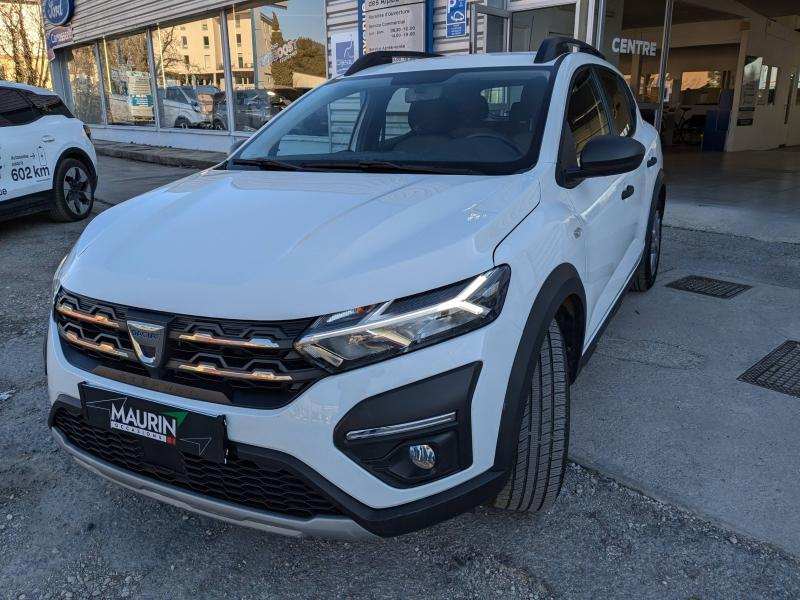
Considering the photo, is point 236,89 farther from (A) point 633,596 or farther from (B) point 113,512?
(A) point 633,596

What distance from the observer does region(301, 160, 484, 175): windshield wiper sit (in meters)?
2.44

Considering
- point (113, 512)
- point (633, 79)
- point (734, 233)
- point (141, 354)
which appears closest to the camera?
point (141, 354)

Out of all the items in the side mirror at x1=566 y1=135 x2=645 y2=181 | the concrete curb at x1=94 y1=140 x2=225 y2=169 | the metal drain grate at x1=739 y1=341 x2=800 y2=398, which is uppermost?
the side mirror at x1=566 y1=135 x2=645 y2=181

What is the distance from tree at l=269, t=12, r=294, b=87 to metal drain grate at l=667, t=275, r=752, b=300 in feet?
31.9

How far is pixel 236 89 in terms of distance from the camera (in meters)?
14.0

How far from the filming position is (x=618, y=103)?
374 cm

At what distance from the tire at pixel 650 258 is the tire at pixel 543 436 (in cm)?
242

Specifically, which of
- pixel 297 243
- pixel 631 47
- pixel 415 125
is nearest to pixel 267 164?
pixel 415 125

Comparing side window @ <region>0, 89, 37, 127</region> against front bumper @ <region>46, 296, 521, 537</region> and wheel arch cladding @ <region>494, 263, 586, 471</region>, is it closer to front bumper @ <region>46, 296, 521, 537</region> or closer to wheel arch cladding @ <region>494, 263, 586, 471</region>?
front bumper @ <region>46, 296, 521, 537</region>

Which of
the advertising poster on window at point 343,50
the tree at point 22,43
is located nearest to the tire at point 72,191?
the advertising poster on window at point 343,50

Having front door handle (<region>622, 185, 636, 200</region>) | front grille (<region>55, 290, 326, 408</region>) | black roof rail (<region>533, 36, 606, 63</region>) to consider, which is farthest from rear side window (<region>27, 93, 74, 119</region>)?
front door handle (<region>622, 185, 636, 200</region>)

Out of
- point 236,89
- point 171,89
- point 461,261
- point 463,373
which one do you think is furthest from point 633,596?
point 171,89

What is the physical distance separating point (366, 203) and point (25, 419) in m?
2.11

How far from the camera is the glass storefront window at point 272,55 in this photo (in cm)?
1207
